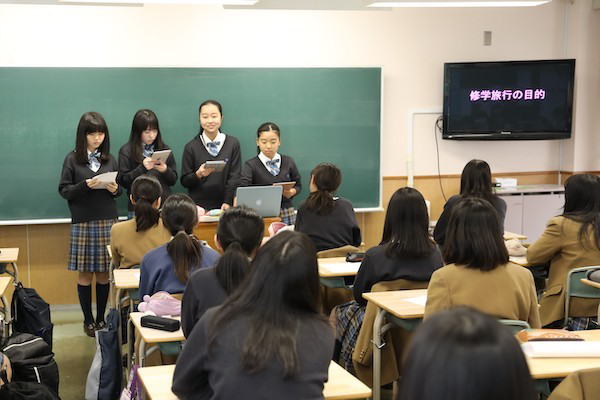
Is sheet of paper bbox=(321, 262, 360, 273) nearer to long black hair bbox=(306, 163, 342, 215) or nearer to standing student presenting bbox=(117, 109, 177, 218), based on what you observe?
long black hair bbox=(306, 163, 342, 215)

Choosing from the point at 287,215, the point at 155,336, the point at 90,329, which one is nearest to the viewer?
the point at 155,336

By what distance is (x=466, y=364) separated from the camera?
1.09 meters

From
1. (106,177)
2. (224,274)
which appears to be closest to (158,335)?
(224,274)

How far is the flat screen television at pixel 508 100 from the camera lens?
7418 mm

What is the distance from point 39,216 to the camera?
6.47 meters

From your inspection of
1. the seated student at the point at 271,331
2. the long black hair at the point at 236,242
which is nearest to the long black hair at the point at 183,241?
the long black hair at the point at 236,242

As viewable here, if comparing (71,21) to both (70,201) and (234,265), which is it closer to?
(70,201)

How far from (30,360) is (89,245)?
98.3 inches

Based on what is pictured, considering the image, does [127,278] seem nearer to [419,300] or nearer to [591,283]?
[419,300]

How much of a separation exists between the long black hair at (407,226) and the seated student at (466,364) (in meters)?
2.57

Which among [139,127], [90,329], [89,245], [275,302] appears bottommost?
[90,329]

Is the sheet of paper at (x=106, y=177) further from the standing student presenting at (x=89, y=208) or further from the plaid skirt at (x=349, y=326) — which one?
the plaid skirt at (x=349, y=326)

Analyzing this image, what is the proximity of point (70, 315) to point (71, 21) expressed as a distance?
255cm

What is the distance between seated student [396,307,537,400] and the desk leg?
2.49 meters
